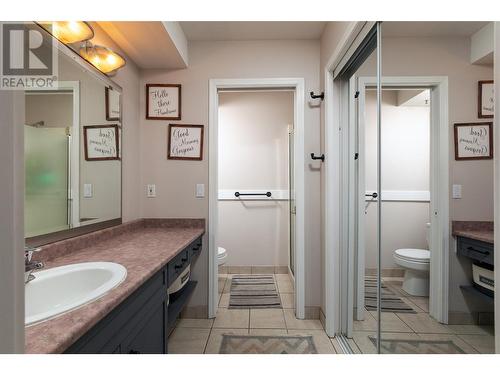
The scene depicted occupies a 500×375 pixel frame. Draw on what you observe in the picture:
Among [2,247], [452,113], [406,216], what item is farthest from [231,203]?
[2,247]

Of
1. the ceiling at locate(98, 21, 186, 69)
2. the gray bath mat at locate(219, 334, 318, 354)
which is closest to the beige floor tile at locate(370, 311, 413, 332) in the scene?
the gray bath mat at locate(219, 334, 318, 354)

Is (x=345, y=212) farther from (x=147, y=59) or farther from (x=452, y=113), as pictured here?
(x=147, y=59)

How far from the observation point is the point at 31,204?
1.19 m

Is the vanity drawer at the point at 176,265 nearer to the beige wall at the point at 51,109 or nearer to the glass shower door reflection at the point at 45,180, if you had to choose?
the glass shower door reflection at the point at 45,180

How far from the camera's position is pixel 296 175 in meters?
2.26

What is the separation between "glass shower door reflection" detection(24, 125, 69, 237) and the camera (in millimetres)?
1186

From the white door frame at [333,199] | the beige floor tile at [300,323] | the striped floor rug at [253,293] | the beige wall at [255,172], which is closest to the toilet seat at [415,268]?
the white door frame at [333,199]

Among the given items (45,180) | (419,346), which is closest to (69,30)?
(45,180)

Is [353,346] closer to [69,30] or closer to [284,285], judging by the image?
[284,285]

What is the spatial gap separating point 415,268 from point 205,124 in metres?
1.87

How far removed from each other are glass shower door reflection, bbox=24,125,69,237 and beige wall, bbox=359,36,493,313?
169 centimetres

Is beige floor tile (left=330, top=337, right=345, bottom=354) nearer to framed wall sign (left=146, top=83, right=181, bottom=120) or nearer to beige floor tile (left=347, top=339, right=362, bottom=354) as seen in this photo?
beige floor tile (left=347, top=339, right=362, bottom=354)

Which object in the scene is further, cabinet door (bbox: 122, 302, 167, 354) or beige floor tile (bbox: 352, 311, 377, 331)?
beige floor tile (bbox: 352, 311, 377, 331)

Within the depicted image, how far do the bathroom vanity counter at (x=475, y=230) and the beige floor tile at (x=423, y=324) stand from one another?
0.42 m
